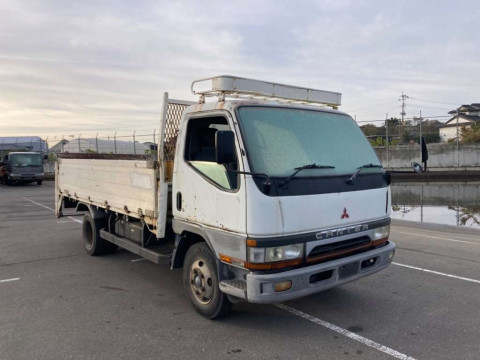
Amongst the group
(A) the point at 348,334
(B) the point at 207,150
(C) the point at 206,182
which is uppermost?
(B) the point at 207,150

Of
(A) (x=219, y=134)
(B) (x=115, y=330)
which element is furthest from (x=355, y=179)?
(B) (x=115, y=330)

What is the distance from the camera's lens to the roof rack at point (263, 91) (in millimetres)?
4254

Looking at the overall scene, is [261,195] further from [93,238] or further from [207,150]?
[93,238]

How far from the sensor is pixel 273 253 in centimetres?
372

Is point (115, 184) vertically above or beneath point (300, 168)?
beneath

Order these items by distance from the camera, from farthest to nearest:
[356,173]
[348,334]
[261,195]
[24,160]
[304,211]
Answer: [24,160] < [356,173] < [348,334] < [304,211] < [261,195]

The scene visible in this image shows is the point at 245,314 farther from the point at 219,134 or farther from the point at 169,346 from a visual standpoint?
the point at 219,134

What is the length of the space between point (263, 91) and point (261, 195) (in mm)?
1432

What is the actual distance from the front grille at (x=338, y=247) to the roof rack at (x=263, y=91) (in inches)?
68.3

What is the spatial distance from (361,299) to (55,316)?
11.7ft

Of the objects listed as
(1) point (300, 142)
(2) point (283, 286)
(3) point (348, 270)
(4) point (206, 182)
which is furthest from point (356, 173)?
(4) point (206, 182)

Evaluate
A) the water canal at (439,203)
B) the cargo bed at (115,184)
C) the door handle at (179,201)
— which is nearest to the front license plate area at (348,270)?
the door handle at (179,201)

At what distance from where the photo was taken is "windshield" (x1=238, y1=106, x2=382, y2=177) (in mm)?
3906

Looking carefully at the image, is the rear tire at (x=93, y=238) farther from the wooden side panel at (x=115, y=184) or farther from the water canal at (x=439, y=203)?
the water canal at (x=439, y=203)
